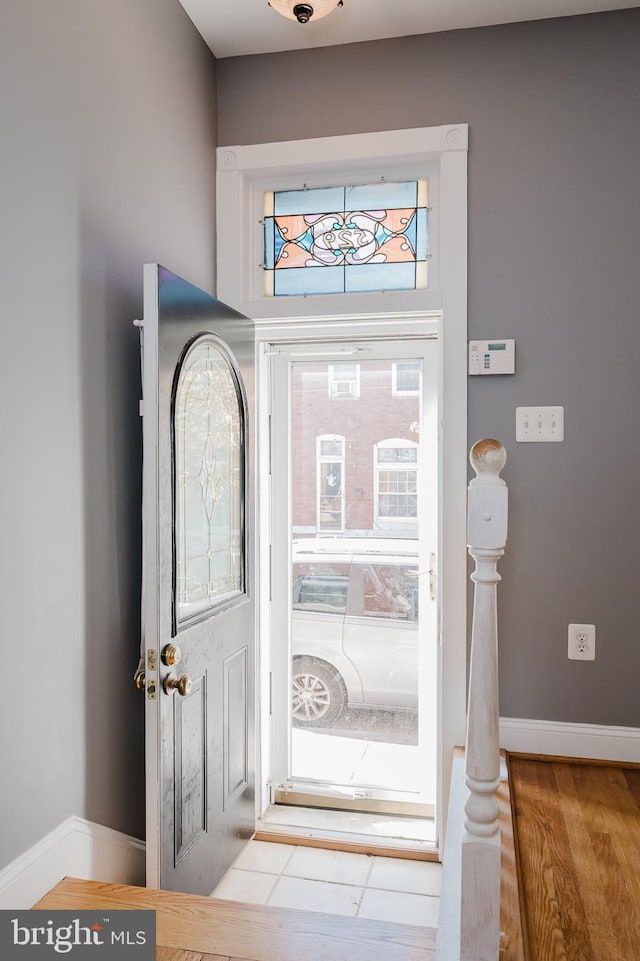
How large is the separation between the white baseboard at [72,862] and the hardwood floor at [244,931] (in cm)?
5

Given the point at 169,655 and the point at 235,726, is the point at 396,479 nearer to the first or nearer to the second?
the point at 235,726

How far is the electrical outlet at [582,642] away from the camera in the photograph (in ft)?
8.18

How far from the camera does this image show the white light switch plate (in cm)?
250

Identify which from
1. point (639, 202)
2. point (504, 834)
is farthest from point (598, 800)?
point (639, 202)

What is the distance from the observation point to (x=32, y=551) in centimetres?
161

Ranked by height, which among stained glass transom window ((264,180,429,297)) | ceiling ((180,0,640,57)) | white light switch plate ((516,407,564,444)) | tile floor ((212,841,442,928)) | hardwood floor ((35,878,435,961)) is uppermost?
ceiling ((180,0,640,57))

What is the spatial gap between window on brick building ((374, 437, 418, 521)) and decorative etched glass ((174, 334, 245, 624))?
0.64 m

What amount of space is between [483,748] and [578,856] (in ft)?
2.69

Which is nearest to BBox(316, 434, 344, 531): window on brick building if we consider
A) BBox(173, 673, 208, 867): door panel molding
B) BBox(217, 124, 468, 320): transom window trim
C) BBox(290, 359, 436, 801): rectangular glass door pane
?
BBox(290, 359, 436, 801): rectangular glass door pane

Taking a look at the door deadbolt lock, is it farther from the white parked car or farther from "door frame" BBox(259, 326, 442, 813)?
the white parked car

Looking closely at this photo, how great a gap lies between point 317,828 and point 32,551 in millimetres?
1891

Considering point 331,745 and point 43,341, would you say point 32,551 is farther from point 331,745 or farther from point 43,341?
point 331,745

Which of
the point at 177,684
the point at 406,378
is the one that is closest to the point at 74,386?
the point at 177,684

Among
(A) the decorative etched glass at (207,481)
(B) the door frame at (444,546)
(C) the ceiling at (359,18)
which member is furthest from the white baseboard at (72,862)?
(C) the ceiling at (359,18)
